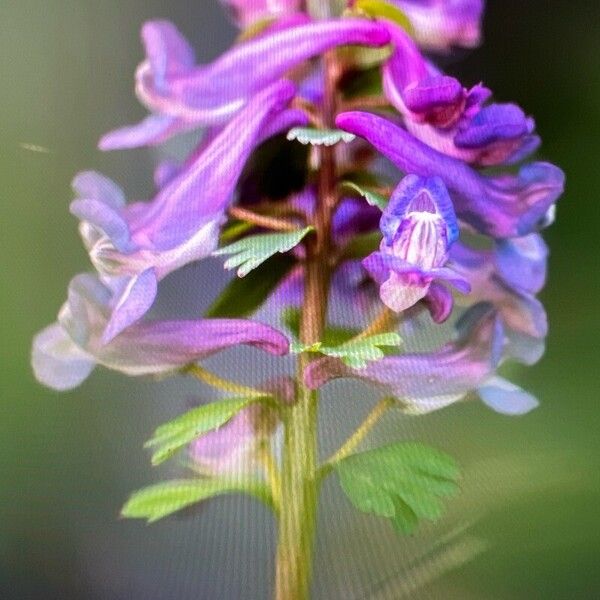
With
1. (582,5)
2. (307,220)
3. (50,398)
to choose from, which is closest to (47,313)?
(50,398)

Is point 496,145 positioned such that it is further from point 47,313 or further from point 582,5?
point 47,313

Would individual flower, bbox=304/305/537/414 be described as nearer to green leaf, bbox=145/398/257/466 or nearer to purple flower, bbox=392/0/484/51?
green leaf, bbox=145/398/257/466

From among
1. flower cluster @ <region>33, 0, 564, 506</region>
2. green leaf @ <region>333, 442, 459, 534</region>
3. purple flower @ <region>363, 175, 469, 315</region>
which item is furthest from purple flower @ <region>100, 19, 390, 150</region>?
green leaf @ <region>333, 442, 459, 534</region>

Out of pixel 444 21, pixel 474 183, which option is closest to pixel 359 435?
pixel 474 183

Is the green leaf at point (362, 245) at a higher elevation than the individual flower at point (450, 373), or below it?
higher

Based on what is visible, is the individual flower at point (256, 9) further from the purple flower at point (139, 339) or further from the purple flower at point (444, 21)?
the purple flower at point (139, 339)

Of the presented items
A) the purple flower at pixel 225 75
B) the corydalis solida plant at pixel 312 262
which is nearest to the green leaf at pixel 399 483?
the corydalis solida plant at pixel 312 262

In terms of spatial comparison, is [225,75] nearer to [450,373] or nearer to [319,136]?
[319,136]
